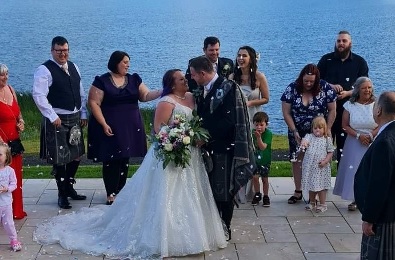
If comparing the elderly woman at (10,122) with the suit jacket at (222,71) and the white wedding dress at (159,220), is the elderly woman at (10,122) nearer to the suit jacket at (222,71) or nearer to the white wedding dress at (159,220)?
the white wedding dress at (159,220)

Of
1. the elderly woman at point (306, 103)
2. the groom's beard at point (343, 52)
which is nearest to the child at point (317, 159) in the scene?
the elderly woman at point (306, 103)

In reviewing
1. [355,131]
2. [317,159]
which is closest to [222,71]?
[317,159]

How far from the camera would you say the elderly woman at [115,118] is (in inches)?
301

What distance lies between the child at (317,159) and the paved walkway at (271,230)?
0.31m

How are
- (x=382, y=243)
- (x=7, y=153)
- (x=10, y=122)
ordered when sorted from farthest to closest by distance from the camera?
1. (x=10, y=122)
2. (x=7, y=153)
3. (x=382, y=243)

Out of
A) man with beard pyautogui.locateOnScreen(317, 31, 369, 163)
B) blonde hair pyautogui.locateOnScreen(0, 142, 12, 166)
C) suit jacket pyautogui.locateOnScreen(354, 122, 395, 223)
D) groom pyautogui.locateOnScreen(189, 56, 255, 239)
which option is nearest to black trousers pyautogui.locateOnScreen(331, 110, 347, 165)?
man with beard pyautogui.locateOnScreen(317, 31, 369, 163)

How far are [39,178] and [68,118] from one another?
6.09ft

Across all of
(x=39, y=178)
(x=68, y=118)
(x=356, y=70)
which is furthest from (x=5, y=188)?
(x=356, y=70)

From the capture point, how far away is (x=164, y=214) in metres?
6.31

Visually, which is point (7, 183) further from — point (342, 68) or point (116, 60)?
point (342, 68)

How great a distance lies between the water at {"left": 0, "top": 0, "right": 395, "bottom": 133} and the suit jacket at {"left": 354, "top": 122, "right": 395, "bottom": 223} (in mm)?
10990

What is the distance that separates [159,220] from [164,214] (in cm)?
7

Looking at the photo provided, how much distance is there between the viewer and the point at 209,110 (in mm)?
6426

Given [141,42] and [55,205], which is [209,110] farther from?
[141,42]
